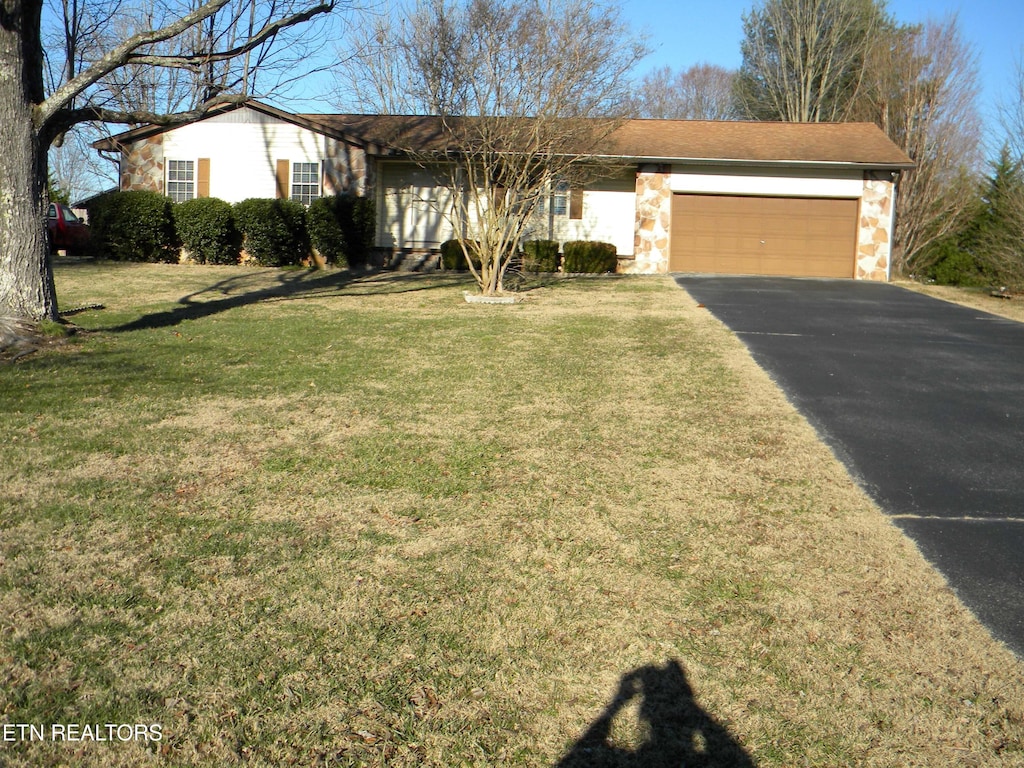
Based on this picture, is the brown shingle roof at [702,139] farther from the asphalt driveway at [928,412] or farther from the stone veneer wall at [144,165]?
the asphalt driveway at [928,412]

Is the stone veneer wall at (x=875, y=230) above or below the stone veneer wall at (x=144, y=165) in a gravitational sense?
below

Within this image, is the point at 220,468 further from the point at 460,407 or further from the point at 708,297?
the point at 708,297

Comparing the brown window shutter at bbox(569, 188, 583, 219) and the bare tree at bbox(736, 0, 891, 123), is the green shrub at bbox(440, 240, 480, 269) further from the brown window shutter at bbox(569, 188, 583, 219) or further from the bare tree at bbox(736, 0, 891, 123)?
the bare tree at bbox(736, 0, 891, 123)

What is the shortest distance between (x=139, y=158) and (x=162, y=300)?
10.6 meters

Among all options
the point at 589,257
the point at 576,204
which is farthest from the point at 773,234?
the point at 576,204

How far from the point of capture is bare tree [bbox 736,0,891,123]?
36062mm

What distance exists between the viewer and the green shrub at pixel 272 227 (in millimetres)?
22594

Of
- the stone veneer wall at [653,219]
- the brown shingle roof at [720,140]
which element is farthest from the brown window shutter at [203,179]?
the stone veneer wall at [653,219]

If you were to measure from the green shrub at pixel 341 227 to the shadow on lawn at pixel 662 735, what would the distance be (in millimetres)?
20284

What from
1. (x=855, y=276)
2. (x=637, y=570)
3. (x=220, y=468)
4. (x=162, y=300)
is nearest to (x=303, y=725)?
(x=637, y=570)

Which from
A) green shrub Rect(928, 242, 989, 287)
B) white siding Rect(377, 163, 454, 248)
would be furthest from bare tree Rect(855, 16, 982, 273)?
white siding Rect(377, 163, 454, 248)

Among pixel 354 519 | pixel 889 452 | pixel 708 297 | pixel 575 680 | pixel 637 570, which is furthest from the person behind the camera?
pixel 708 297

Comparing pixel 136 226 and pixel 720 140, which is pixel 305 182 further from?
pixel 720 140

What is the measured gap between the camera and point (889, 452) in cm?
693
